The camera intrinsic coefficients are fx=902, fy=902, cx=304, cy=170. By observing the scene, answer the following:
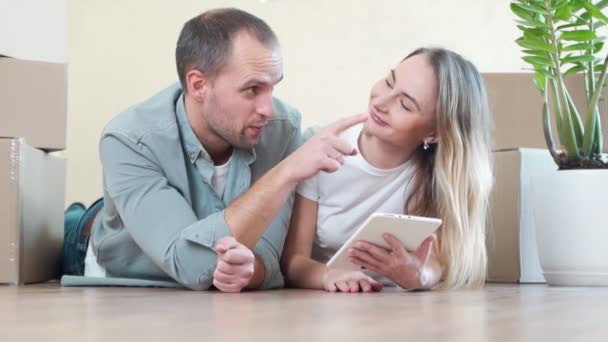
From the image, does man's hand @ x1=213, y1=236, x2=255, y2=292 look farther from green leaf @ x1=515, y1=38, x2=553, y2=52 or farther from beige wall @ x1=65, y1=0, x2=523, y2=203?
beige wall @ x1=65, y1=0, x2=523, y2=203

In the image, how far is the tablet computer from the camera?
156cm

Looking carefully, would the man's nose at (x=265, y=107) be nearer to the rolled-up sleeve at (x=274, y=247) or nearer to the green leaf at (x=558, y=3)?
the rolled-up sleeve at (x=274, y=247)

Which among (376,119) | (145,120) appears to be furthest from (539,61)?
(145,120)

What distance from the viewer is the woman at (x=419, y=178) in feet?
5.82

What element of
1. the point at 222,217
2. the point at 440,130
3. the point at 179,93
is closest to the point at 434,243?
the point at 440,130

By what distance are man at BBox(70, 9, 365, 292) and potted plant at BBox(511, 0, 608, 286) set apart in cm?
56

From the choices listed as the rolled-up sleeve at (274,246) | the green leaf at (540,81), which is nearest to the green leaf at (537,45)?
the green leaf at (540,81)

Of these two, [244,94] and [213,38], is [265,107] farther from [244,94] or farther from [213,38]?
[213,38]

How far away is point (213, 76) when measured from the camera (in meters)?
1.75

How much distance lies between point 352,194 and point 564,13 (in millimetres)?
614

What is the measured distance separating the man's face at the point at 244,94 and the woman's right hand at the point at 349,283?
0.30 meters

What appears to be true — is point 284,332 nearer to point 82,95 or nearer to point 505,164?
point 505,164

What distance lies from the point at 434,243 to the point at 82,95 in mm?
1696

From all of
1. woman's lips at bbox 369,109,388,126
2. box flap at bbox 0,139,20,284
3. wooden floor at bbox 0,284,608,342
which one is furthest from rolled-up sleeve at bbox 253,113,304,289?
box flap at bbox 0,139,20,284
